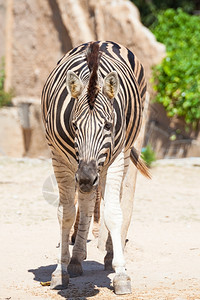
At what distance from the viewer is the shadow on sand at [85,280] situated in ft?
13.1

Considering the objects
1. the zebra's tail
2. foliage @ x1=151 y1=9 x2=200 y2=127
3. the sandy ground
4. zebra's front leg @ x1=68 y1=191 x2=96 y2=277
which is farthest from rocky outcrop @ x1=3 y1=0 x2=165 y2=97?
zebra's front leg @ x1=68 y1=191 x2=96 y2=277

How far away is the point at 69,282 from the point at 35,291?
333 millimetres

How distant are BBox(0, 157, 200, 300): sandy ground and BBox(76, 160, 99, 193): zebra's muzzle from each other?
3.01ft

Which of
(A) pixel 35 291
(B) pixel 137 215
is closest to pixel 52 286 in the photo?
(A) pixel 35 291

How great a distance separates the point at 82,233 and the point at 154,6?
1150 cm

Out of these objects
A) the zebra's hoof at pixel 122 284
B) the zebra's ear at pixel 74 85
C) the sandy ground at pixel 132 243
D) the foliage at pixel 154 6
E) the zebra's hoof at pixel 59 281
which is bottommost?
the sandy ground at pixel 132 243

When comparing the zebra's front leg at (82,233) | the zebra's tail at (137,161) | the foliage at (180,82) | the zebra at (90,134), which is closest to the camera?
the zebra at (90,134)

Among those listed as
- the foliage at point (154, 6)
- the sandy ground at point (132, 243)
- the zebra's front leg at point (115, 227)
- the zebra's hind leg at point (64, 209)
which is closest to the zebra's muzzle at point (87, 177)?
the zebra's front leg at point (115, 227)

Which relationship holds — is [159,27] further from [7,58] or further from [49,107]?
[49,107]

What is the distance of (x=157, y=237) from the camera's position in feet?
19.9

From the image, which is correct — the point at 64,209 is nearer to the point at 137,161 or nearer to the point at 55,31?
the point at 137,161

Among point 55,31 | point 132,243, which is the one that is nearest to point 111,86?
point 132,243

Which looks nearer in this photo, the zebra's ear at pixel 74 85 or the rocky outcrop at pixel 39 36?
the zebra's ear at pixel 74 85

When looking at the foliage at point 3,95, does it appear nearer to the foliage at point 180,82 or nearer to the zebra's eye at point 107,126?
the foliage at point 180,82
